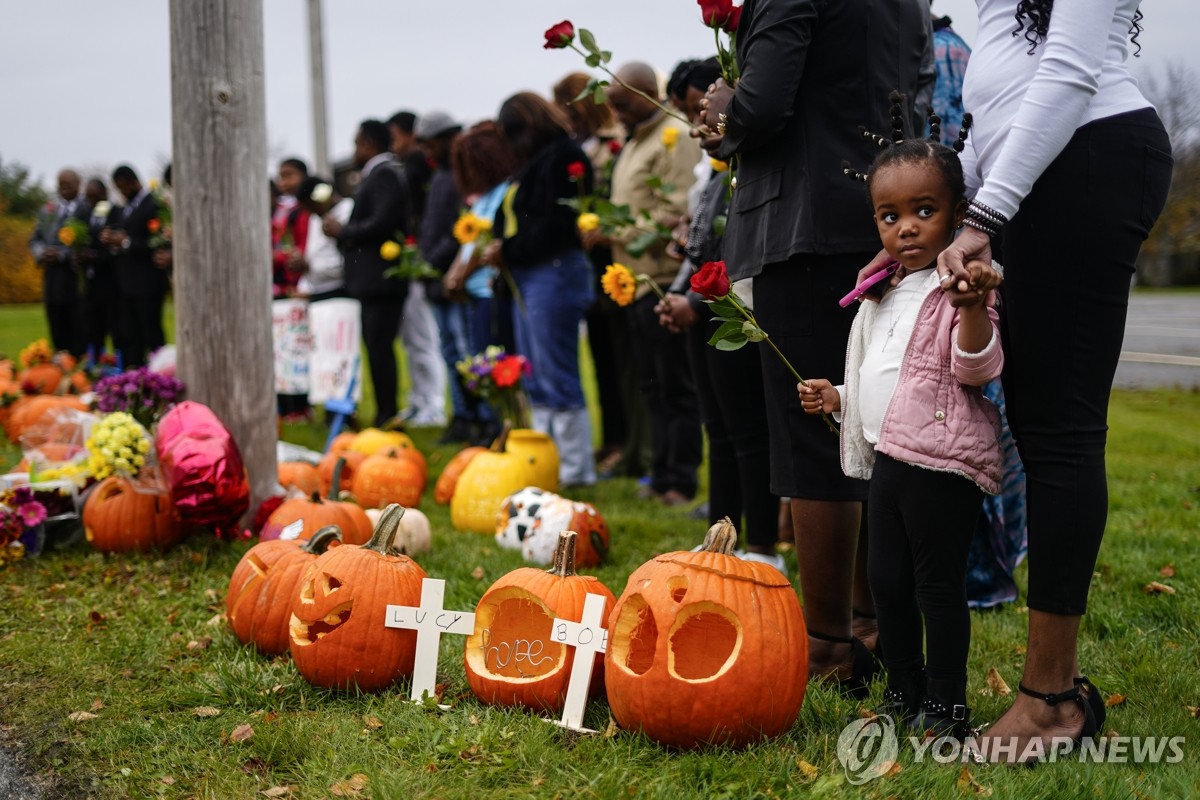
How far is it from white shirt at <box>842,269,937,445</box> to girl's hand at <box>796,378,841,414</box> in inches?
3.4

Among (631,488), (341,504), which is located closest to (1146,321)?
(631,488)

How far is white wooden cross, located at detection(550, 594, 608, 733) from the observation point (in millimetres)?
2781

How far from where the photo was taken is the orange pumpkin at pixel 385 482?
6.11 meters

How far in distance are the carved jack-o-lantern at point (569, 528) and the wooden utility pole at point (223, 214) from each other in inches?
55.6

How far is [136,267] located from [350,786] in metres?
9.60

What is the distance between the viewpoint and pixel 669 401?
625 centimetres

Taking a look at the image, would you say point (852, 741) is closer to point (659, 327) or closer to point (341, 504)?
point (341, 504)

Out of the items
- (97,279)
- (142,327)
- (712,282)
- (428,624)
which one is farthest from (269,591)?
(97,279)

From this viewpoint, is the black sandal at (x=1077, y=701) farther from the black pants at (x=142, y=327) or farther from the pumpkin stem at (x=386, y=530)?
the black pants at (x=142, y=327)

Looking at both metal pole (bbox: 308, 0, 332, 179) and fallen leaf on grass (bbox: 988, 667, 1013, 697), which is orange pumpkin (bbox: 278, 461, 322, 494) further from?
metal pole (bbox: 308, 0, 332, 179)

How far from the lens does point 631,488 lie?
22.2ft

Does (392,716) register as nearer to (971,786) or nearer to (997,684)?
(971,786)

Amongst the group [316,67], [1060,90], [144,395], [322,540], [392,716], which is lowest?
[392,716]

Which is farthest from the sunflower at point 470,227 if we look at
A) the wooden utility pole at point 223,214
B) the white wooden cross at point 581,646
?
the white wooden cross at point 581,646
